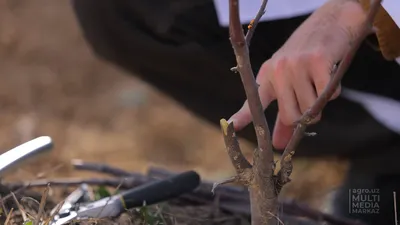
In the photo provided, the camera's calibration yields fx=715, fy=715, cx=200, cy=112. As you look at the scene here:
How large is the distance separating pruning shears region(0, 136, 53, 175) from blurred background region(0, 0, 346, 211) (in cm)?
68

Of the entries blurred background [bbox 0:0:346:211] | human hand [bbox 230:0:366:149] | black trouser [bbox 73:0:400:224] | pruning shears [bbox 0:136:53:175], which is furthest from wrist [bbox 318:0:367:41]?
blurred background [bbox 0:0:346:211]

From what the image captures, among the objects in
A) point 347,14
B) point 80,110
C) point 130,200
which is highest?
point 80,110

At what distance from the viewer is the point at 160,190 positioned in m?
0.68

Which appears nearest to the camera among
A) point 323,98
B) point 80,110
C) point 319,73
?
point 323,98

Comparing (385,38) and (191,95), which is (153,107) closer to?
(191,95)

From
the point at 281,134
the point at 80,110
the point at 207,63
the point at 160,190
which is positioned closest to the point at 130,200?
the point at 160,190

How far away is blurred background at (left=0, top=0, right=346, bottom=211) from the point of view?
201 cm

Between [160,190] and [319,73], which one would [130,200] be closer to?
[160,190]

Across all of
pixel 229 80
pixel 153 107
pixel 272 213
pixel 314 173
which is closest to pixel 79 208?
pixel 272 213

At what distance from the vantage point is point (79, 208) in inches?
25.3

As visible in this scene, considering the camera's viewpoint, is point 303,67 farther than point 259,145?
Yes

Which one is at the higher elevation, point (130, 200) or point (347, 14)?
point (347, 14)

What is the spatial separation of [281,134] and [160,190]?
0.43ft

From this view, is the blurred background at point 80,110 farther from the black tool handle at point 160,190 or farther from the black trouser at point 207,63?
the black tool handle at point 160,190
